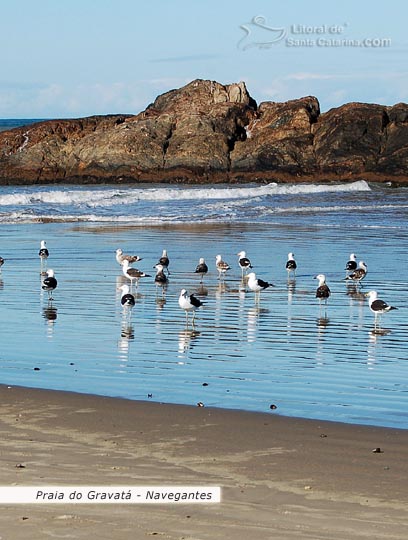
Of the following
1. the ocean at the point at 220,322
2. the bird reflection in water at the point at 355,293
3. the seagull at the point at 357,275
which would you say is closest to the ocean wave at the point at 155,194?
the ocean at the point at 220,322

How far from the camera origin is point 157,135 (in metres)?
59.1

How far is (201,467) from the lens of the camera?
7219 millimetres

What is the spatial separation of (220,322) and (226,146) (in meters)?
44.3

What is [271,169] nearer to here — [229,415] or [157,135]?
[157,135]

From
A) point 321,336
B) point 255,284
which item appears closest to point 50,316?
point 255,284

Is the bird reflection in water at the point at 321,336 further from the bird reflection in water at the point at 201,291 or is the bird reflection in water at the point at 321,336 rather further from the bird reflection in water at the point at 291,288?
the bird reflection in water at the point at 201,291

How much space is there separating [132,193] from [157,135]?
11817 millimetres

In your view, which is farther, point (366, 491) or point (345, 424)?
point (345, 424)

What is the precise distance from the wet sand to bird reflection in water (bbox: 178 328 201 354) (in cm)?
277

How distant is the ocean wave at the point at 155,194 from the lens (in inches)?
1770

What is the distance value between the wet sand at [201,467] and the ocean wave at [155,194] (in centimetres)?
3401

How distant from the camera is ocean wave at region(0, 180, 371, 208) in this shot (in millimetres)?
44969

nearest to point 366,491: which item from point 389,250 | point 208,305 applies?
point 208,305

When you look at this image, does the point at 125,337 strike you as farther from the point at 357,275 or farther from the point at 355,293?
the point at 357,275
